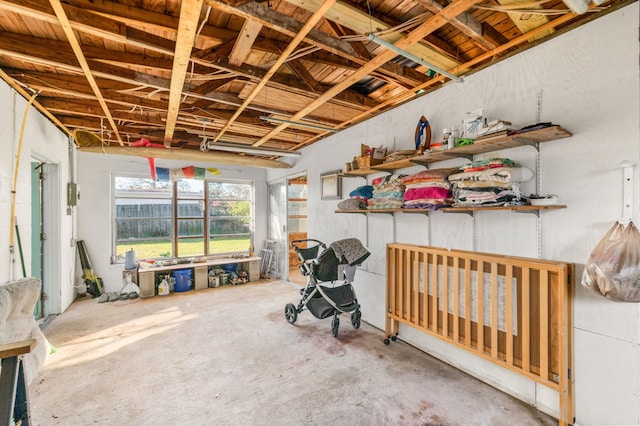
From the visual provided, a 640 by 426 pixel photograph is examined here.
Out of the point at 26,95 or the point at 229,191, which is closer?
the point at 26,95

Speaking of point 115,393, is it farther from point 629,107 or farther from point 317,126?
point 629,107

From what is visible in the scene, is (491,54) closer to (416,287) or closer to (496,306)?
(496,306)

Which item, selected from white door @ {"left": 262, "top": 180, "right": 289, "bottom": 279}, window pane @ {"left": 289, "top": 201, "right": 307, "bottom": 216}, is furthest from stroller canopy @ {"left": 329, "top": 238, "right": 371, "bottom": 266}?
window pane @ {"left": 289, "top": 201, "right": 307, "bottom": 216}

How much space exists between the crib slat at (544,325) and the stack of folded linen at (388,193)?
1.34 m

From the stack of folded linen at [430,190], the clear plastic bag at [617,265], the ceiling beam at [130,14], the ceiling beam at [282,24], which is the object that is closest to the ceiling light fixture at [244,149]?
the ceiling beam at [130,14]

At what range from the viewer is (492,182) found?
2.11 metres

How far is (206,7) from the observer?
71.6 inches

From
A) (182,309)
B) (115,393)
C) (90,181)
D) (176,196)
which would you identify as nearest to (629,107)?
(115,393)

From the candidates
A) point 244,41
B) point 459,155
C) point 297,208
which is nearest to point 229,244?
point 297,208

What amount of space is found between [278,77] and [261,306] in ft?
11.0

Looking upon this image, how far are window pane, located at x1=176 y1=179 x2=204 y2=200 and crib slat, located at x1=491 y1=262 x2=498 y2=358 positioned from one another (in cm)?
583

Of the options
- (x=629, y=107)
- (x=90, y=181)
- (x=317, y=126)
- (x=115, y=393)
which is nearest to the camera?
(x=629, y=107)

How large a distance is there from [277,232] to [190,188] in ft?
7.19

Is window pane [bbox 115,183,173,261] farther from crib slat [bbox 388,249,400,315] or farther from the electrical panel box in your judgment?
crib slat [bbox 388,249,400,315]
